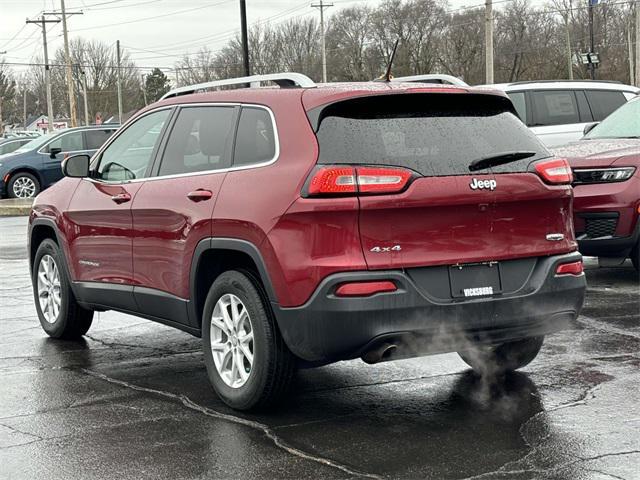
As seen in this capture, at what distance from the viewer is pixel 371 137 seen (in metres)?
5.08

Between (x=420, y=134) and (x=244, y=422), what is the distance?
1762 mm

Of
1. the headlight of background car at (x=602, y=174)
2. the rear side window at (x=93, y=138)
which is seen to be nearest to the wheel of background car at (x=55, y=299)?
the headlight of background car at (x=602, y=174)

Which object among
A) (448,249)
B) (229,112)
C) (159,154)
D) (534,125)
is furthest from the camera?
(534,125)

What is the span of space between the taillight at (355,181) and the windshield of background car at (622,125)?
20.4ft

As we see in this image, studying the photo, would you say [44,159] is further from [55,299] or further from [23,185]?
[55,299]

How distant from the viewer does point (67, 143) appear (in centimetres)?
2370

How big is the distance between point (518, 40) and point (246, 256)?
80069 millimetres

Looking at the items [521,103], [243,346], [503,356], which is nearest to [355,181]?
[243,346]

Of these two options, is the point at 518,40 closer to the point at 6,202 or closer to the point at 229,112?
the point at 6,202

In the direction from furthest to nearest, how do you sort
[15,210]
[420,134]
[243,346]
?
[15,210] < [243,346] < [420,134]

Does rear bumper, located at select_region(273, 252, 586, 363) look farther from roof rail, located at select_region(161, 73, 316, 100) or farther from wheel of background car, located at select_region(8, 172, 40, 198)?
wheel of background car, located at select_region(8, 172, 40, 198)

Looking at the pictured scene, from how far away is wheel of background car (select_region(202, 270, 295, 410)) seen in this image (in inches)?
207

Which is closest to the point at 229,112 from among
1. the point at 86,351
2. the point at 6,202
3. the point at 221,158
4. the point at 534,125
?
the point at 221,158

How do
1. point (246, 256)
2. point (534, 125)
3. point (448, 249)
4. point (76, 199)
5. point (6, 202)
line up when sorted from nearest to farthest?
point (448, 249), point (246, 256), point (76, 199), point (534, 125), point (6, 202)
